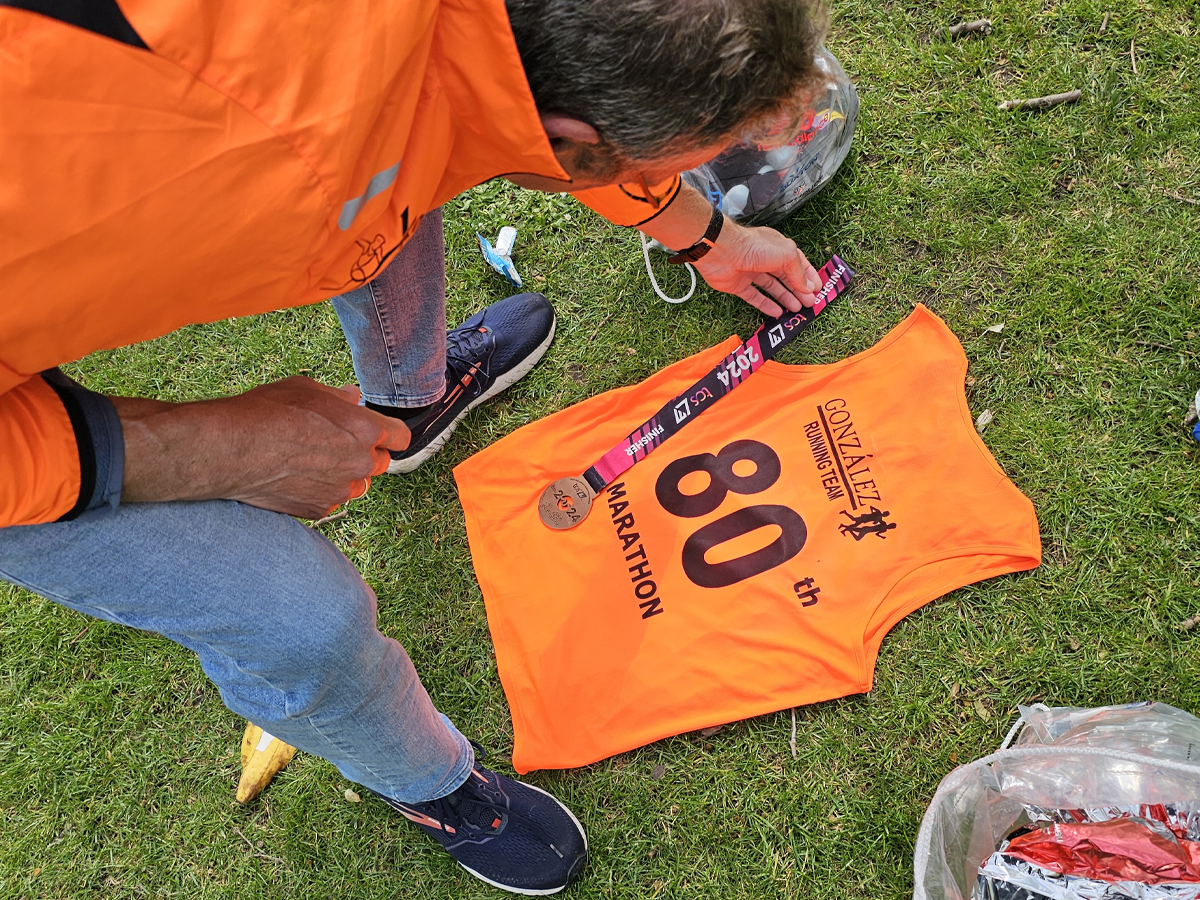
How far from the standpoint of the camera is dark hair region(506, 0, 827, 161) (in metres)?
1.04

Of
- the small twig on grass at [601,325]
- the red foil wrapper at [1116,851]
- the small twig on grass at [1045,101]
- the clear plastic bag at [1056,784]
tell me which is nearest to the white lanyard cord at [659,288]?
the small twig on grass at [601,325]

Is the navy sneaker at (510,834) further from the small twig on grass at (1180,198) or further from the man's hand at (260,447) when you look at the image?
the small twig on grass at (1180,198)

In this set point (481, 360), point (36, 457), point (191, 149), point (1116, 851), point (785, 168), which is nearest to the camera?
point (191, 149)

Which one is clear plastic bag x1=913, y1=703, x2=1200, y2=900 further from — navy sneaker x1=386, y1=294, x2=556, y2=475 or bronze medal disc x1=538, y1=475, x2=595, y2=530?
navy sneaker x1=386, y1=294, x2=556, y2=475

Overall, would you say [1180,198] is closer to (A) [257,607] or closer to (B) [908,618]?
(B) [908,618]

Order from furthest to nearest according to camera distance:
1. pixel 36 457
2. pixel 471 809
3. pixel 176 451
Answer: pixel 471 809
pixel 176 451
pixel 36 457

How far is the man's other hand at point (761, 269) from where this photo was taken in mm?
2082

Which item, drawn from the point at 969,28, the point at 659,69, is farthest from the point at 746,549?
the point at 969,28

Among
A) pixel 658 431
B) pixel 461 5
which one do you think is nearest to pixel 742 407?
pixel 658 431

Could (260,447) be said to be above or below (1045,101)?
above

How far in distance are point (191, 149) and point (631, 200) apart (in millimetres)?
918

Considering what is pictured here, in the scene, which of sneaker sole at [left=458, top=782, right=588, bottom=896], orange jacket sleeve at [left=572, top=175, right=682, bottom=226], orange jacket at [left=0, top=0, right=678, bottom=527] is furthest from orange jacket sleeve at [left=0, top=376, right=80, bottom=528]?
sneaker sole at [left=458, top=782, right=588, bottom=896]

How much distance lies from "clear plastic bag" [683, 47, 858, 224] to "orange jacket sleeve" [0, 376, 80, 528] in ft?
5.60

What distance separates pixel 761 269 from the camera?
216cm
